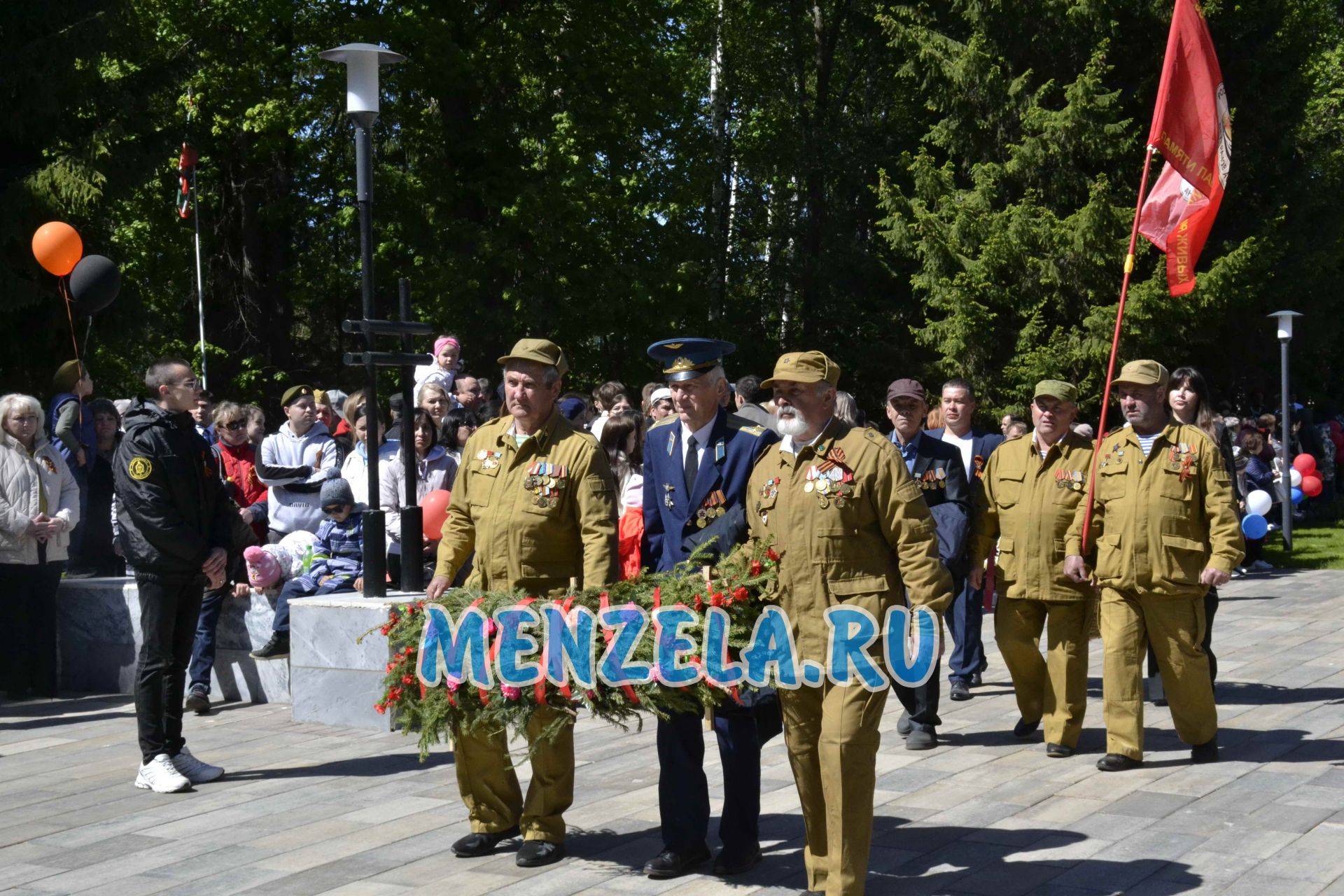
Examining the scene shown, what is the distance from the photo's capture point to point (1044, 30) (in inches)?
937

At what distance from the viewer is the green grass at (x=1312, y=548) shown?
57.9 feet

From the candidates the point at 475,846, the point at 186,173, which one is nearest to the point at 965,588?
the point at 475,846

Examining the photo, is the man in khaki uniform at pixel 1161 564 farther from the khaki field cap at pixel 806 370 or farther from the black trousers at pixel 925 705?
the khaki field cap at pixel 806 370

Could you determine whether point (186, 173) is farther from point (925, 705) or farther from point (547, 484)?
point (547, 484)

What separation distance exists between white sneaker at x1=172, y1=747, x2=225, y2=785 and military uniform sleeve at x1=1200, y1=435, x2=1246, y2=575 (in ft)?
16.5

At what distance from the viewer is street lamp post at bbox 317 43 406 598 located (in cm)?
866

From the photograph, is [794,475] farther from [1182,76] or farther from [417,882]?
[1182,76]

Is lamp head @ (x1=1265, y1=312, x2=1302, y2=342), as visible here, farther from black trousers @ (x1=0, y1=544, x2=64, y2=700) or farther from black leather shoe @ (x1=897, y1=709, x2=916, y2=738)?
black trousers @ (x1=0, y1=544, x2=64, y2=700)

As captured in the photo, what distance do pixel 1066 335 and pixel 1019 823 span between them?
57.8 ft

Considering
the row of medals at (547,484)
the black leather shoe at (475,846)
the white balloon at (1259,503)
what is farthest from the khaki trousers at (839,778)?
the white balloon at (1259,503)

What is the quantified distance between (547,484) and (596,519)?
25 centimetres

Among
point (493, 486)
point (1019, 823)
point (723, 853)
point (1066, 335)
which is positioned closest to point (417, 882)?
point (723, 853)

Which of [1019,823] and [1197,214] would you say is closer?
[1019,823]

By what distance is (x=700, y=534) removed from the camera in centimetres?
582
